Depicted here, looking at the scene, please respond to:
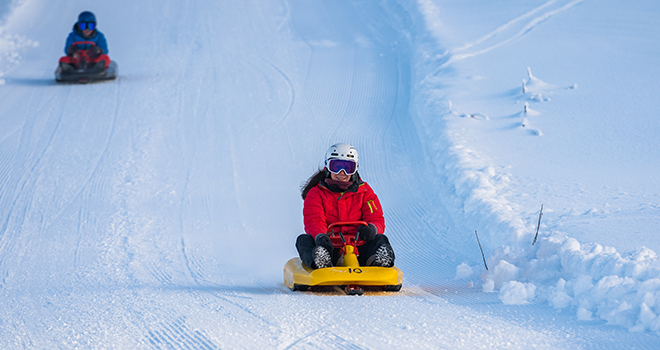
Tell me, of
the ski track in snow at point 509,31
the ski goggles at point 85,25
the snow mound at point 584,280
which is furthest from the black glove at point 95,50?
the snow mound at point 584,280

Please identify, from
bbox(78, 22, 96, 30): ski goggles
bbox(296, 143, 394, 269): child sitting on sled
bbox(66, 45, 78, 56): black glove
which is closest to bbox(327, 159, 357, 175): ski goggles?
bbox(296, 143, 394, 269): child sitting on sled

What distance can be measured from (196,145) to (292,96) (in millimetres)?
2680

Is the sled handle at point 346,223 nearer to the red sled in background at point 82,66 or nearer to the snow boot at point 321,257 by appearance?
the snow boot at point 321,257

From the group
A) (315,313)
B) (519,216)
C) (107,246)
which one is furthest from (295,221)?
(315,313)

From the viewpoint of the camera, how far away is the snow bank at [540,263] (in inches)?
172

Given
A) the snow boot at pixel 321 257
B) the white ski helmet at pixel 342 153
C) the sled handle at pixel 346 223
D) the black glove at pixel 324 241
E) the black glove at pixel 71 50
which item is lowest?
the snow boot at pixel 321 257

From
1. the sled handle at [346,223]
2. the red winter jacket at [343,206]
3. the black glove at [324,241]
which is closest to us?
the black glove at [324,241]

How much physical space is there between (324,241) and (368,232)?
415 mm

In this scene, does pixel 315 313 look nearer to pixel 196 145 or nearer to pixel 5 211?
pixel 5 211

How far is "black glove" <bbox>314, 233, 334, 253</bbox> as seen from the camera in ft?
18.2

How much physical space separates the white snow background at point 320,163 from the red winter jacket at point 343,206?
726 mm

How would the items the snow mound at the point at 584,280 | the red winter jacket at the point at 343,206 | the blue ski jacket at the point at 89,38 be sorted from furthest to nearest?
the blue ski jacket at the point at 89,38 → the red winter jacket at the point at 343,206 → the snow mound at the point at 584,280

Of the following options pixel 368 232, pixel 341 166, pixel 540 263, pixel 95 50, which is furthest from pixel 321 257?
pixel 95 50

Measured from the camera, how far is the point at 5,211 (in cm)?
845
